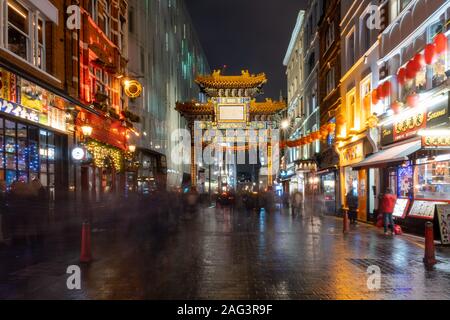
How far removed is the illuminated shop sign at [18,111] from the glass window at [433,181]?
13783 mm

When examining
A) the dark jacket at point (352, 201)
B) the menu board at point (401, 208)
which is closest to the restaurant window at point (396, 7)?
the menu board at point (401, 208)

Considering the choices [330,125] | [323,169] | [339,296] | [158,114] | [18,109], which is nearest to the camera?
[339,296]

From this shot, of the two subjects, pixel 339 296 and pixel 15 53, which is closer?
pixel 339 296

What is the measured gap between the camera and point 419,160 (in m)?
17.2

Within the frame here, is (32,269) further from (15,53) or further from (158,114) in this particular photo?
(158,114)

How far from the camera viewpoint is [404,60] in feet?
59.7

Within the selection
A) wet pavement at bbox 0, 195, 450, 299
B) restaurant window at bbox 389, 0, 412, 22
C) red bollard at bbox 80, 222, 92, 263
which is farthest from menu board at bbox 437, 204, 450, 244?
red bollard at bbox 80, 222, 92, 263

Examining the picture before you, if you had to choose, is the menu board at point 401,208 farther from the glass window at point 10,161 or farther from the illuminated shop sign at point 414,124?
the glass window at point 10,161

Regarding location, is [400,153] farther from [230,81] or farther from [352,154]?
[230,81]

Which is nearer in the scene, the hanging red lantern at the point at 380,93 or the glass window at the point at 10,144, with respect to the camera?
the glass window at the point at 10,144

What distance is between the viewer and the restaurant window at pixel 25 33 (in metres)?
16.1

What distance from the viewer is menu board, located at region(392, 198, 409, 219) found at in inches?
701
